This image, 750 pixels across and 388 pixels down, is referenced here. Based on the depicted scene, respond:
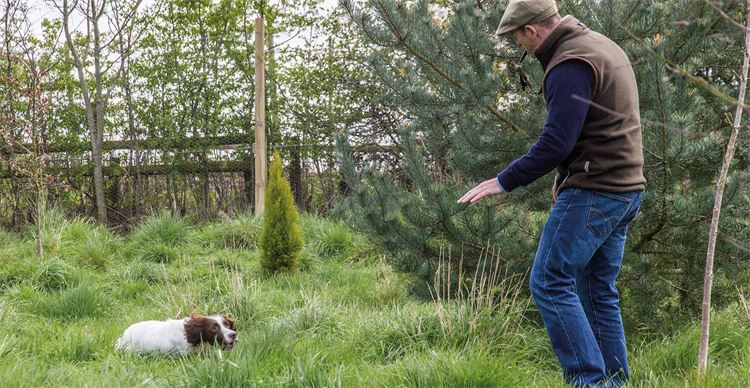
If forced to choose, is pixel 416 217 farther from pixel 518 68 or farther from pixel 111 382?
pixel 111 382

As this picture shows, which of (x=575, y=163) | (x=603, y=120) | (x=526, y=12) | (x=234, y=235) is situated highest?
(x=526, y=12)

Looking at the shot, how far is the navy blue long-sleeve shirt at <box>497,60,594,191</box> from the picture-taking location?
275 cm

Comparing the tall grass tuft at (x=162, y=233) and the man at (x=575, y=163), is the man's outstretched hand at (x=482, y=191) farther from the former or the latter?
the tall grass tuft at (x=162, y=233)

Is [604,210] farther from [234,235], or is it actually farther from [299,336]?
[234,235]

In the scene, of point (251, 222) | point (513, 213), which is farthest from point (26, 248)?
point (513, 213)

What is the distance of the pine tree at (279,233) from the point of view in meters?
6.47

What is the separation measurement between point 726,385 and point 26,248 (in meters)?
7.02

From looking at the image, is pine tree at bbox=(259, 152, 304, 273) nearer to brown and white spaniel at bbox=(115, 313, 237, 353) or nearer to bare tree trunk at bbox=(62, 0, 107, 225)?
brown and white spaniel at bbox=(115, 313, 237, 353)

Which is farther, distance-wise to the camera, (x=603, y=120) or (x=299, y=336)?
(x=299, y=336)

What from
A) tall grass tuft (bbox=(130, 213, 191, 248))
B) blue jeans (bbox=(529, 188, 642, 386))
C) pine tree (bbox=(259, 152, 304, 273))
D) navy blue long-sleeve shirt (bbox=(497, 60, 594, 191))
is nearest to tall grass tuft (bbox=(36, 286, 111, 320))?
pine tree (bbox=(259, 152, 304, 273))

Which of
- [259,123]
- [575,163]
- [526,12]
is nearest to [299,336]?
[575,163]

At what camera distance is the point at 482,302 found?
4152 millimetres

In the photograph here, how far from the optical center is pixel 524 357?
3732mm

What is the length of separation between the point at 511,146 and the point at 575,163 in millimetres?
1143
